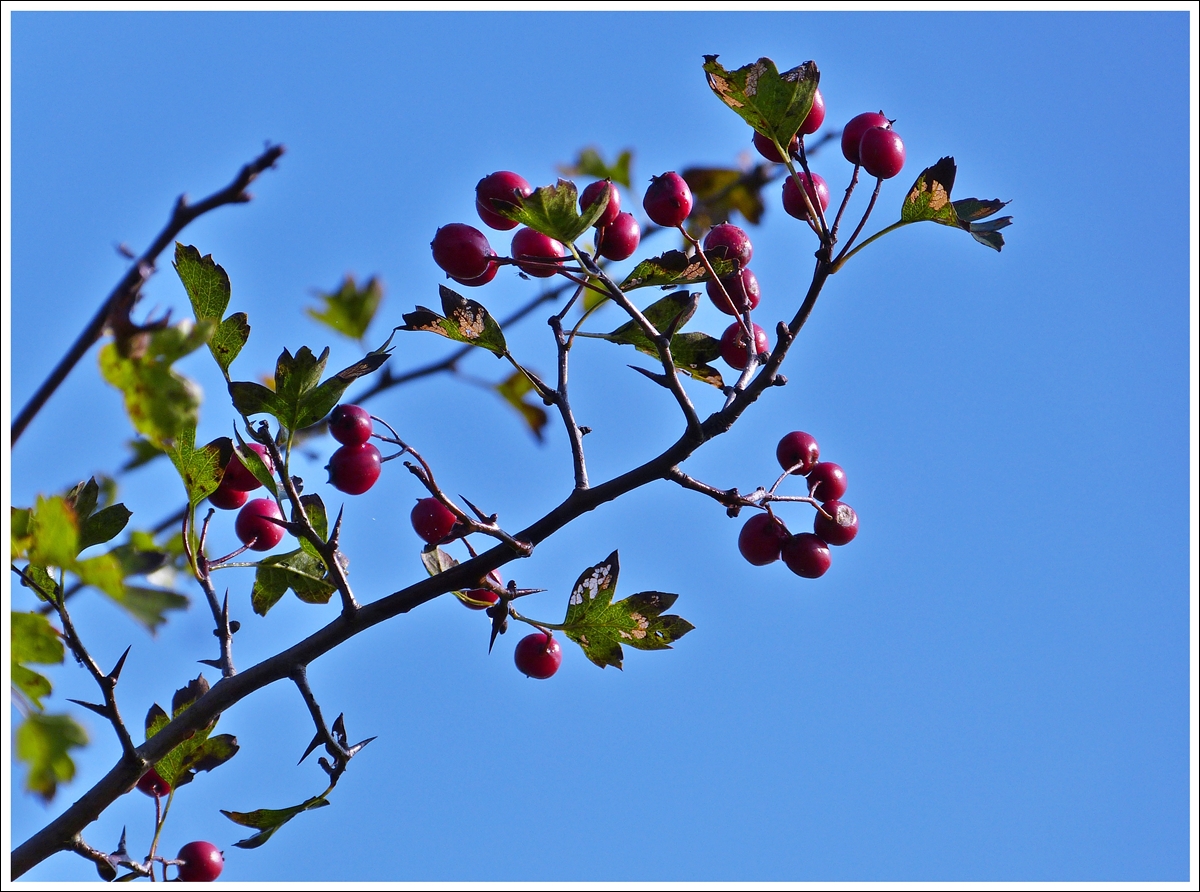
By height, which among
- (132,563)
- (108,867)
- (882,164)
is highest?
(882,164)

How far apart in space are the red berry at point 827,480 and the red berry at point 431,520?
590mm

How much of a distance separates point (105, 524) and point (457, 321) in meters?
0.58

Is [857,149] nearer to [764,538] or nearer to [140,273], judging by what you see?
[764,538]

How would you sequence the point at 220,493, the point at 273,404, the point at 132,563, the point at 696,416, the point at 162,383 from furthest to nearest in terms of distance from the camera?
the point at 220,493, the point at 273,404, the point at 696,416, the point at 132,563, the point at 162,383

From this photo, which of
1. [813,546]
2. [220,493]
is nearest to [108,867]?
[220,493]

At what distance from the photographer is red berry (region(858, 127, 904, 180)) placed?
5.21 ft

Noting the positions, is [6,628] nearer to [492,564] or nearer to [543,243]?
[492,564]

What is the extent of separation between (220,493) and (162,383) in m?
0.71

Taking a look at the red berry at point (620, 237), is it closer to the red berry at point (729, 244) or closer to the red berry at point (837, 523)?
the red berry at point (729, 244)

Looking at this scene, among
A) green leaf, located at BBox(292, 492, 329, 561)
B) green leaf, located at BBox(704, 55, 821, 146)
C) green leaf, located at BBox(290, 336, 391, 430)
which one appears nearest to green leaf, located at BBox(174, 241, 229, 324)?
green leaf, located at BBox(290, 336, 391, 430)

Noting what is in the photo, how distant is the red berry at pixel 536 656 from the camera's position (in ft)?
6.06

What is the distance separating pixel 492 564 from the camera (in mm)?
1390

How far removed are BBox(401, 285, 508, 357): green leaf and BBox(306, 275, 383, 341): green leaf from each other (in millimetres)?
434

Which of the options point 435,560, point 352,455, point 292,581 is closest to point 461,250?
point 352,455
